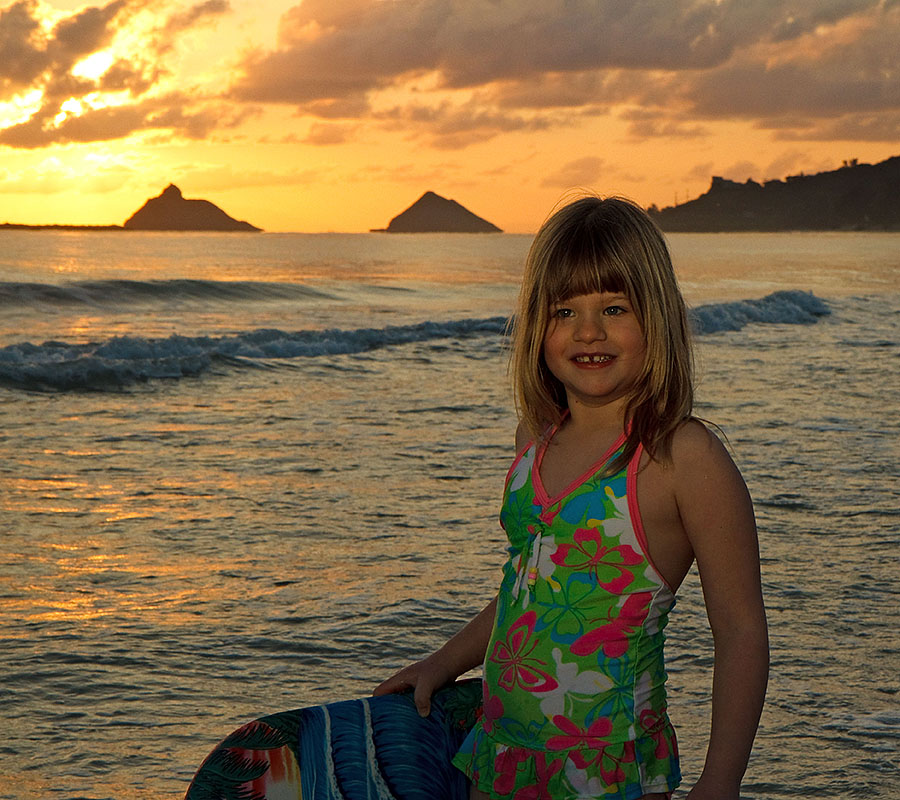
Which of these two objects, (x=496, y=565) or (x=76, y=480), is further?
(x=76, y=480)

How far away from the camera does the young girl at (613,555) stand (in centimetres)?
206

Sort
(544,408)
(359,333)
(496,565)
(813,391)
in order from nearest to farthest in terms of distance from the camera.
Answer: (544,408)
(496,565)
(813,391)
(359,333)

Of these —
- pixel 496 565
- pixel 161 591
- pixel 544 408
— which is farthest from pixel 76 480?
pixel 544 408

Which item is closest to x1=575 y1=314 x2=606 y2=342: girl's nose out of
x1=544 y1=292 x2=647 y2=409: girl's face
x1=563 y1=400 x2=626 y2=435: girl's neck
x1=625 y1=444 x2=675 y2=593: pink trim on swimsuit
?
x1=544 y1=292 x2=647 y2=409: girl's face

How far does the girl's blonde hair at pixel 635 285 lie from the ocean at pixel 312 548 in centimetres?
75

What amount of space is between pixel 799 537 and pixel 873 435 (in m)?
3.70

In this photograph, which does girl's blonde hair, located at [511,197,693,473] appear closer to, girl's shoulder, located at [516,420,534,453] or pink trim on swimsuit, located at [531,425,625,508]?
pink trim on swimsuit, located at [531,425,625,508]

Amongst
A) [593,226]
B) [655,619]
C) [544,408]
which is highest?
[593,226]

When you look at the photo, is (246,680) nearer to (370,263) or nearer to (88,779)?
(88,779)

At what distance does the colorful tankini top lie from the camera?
2121mm

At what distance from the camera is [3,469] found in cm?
843

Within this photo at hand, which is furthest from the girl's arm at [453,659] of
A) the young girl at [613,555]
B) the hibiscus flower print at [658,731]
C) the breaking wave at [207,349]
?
the breaking wave at [207,349]

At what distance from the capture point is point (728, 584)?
6.80 ft

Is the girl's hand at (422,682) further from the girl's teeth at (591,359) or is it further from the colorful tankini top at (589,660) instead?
the girl's teeth at (591,359)
